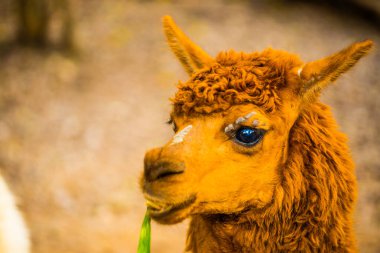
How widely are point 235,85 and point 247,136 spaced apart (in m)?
0.30

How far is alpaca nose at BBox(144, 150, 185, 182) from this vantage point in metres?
2.74

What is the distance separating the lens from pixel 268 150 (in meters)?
2.96

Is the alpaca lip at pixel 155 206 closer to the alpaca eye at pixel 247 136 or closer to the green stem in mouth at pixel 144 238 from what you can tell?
the green stem in mouth at pixel 144 238

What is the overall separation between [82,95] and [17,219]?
5.81m

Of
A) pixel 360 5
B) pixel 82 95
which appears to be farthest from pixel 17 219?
pixel 360 5

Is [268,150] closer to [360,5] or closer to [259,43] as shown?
[259,43]

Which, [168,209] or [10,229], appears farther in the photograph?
[10,229]

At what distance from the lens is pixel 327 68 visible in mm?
2938

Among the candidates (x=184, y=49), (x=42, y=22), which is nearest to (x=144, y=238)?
(x=184, y=49)

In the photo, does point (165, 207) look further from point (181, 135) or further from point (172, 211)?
point (181, 135)

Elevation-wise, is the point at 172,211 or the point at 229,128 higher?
the point at 229,128

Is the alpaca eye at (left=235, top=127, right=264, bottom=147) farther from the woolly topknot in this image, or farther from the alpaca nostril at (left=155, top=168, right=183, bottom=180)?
the alpaca nostril at (left=155, top=168, right=183, bottom=180)

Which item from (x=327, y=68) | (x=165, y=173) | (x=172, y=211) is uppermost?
(x=327, y=68)

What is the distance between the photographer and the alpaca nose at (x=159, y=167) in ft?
8.98
